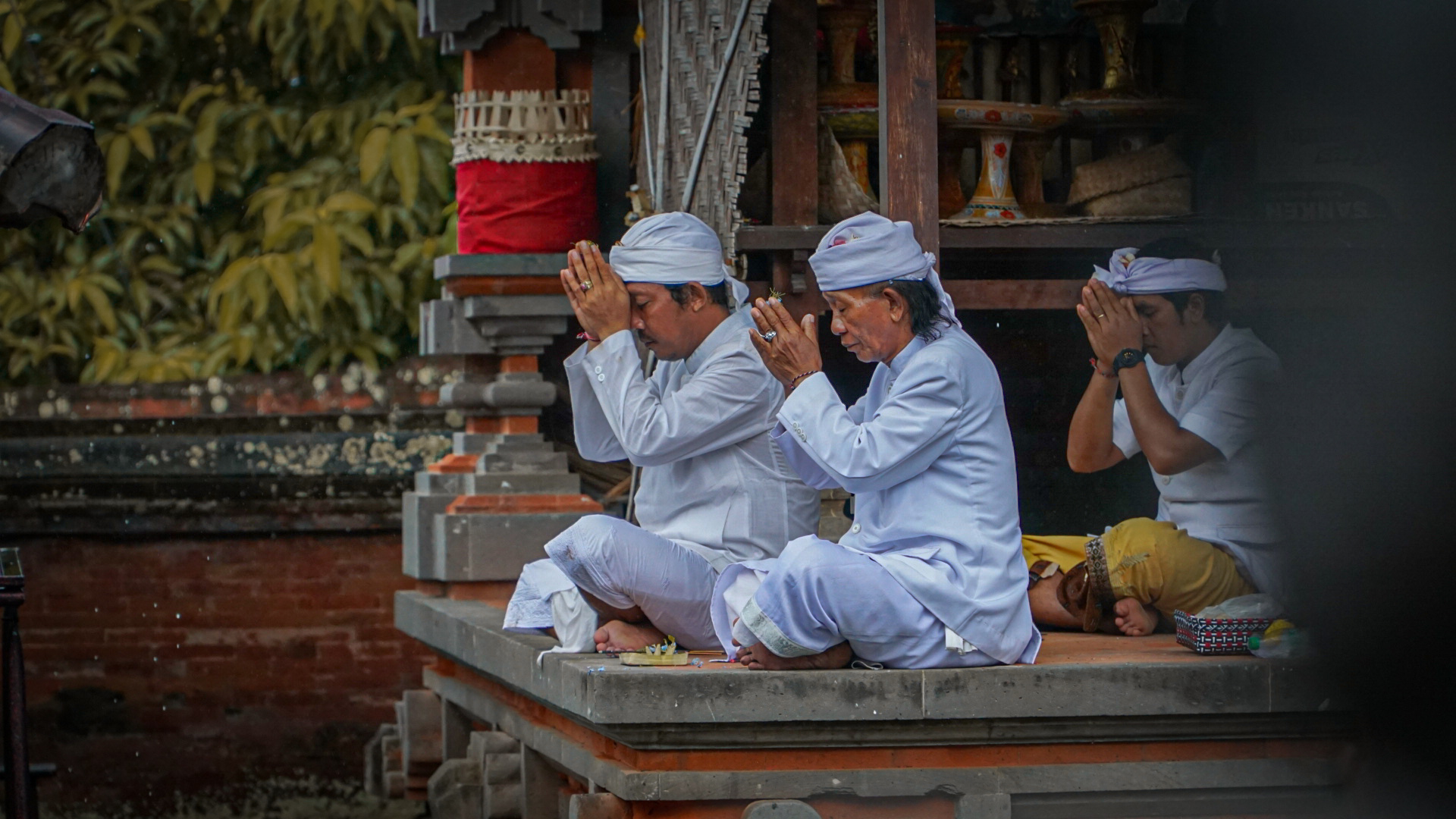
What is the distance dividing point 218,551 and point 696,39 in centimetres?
383

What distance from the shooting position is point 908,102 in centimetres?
486

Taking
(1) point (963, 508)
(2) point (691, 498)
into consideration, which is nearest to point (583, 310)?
(2) point (691, 498)

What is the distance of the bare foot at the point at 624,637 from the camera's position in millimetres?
4465

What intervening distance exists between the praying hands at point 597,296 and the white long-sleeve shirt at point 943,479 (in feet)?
2.28

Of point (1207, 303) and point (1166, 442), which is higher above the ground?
point (1207, 303)

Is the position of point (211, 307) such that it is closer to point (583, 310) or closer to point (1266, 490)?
point (583, 310)

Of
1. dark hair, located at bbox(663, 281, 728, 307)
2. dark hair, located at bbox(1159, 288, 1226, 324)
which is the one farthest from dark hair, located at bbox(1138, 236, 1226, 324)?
dark hair, located at bbox(663, 281, 728, 307)

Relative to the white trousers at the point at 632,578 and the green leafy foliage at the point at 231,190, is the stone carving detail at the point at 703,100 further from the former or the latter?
the green leafy foliage at the point at 231,190

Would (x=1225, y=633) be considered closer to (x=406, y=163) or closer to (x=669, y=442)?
(x=669, y=442)

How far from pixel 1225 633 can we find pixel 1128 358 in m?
0.75

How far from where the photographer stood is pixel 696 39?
5797 millimetres

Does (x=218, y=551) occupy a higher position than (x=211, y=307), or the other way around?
(x=211, y=307)

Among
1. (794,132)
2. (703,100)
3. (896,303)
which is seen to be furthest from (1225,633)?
(703,100)

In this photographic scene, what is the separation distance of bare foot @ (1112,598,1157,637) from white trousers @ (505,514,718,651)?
1.12 meters
